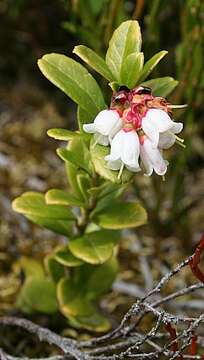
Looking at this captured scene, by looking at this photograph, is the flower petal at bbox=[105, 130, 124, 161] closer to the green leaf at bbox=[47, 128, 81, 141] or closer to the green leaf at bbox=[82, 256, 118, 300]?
the green leaf at bbox=[47, 128, 81, 141]

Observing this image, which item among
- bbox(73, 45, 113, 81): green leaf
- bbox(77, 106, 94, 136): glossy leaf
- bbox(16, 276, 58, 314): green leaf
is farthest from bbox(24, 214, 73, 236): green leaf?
bbox(73, 45, 113, 81): green leaf

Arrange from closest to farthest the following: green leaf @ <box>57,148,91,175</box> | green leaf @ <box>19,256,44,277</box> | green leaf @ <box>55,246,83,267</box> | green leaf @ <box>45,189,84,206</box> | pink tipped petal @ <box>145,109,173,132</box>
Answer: pink tipped petal @ <box>145,109,173,132</box> → green leaf @ <box>57,148,91,175</box> → green leaf @ <box>45,189,84,206</box> → green leaf @ <box>55,246,83,267</box> → green leaf @ <box>19,256,44,277</box>

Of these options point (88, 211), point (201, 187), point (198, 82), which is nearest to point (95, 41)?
point (198, 82)

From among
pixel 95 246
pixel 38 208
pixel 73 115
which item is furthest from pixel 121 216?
pixel 73 115

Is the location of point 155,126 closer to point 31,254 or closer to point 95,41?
point 95,41

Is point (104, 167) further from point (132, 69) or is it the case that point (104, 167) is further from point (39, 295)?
point (39, 295)
